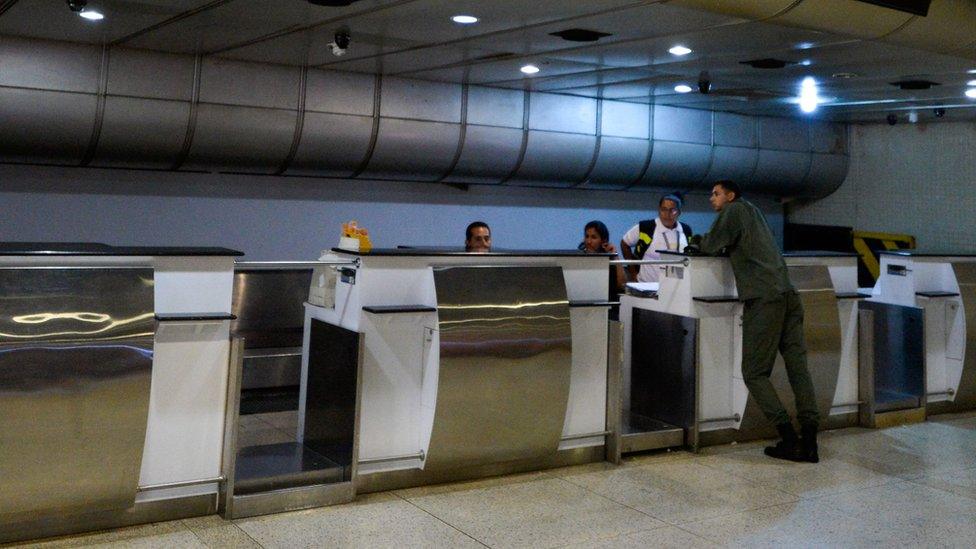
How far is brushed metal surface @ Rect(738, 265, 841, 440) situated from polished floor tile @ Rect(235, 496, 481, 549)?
2.66m

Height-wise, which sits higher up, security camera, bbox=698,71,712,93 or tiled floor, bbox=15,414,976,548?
security camera, bbox=698,71,712,93

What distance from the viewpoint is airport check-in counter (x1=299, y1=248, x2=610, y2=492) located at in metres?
4.84

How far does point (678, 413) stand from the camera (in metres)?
6.00

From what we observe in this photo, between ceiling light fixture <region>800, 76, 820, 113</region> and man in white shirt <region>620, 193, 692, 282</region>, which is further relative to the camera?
ceiling light fixture <region>800, 76, 820, 113</region>

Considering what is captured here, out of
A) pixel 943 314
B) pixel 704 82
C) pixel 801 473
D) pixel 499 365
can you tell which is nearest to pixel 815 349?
pixel 801 473

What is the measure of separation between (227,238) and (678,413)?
4778mm

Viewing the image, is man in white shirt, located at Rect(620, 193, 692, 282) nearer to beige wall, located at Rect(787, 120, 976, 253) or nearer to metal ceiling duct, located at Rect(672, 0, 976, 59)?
metal ceiling duct, located at Rect(672, 0, 976, 59)

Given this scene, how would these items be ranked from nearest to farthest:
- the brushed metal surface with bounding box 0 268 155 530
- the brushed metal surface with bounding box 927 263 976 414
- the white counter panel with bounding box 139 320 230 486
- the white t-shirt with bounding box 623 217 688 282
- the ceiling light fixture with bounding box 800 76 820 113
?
1. the brushed metal surface with bounding box 0 268 155 530
2. the white counter panel with bounding box 139 320 230 486
3. the brushed metal surface with bounding box 927 263 976 414
4. the white t-shirt with bounding box 623 217 688 282
5. the ceiling light fixture with bounding box 800 76 820 113

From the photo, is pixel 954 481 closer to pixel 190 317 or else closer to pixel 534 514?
pixel 534 514

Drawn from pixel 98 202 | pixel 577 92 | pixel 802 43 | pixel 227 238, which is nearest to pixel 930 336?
pixel 802 43

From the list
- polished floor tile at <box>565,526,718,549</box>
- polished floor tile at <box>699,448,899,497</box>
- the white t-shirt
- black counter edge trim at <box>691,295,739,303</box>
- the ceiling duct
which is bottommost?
polished floor tile at <box>565,526,718,549</box>

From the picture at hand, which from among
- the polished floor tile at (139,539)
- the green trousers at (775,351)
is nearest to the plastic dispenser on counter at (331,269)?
the polished floor tile at (139,539)

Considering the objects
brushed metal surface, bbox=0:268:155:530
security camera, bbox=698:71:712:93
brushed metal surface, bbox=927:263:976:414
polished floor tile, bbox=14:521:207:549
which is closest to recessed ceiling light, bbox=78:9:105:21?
brushed metal surface, bbox=0:268:155:530

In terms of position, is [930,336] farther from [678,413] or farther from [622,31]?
[622,31]
